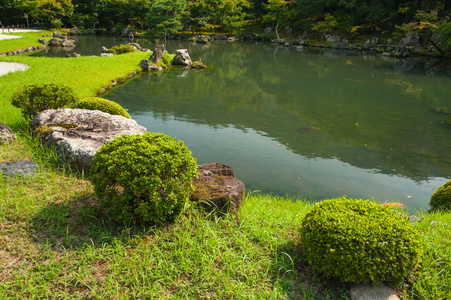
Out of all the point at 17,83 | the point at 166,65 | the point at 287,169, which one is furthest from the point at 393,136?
the point at 166,65

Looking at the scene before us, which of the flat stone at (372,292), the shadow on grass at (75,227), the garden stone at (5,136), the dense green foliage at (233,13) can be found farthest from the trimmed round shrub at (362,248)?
the dense green foliage at (233,13)

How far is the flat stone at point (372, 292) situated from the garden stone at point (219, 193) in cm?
189

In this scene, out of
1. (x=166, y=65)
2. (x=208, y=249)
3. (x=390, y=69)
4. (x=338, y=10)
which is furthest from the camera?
(x=338, y=10)

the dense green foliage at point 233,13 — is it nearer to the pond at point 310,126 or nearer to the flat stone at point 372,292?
the pond at point 310,126

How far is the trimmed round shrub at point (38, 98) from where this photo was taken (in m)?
7.80

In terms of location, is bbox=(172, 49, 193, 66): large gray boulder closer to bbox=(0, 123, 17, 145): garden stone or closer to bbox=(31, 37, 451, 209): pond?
bbox=(31, 37, 451, 209): pond

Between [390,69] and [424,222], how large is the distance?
29274 millimetres

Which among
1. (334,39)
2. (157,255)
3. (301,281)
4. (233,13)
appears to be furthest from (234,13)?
(301,281)

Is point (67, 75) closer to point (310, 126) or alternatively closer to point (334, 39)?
point (310, 126)

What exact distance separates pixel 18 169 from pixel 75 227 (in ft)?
6.51

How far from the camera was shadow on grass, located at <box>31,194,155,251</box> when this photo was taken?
3791 millimetres

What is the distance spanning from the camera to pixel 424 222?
4676mm

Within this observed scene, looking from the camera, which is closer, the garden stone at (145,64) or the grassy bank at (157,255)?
the grassy bank at (157,255)

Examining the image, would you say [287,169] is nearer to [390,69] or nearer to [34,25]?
[390,69]
